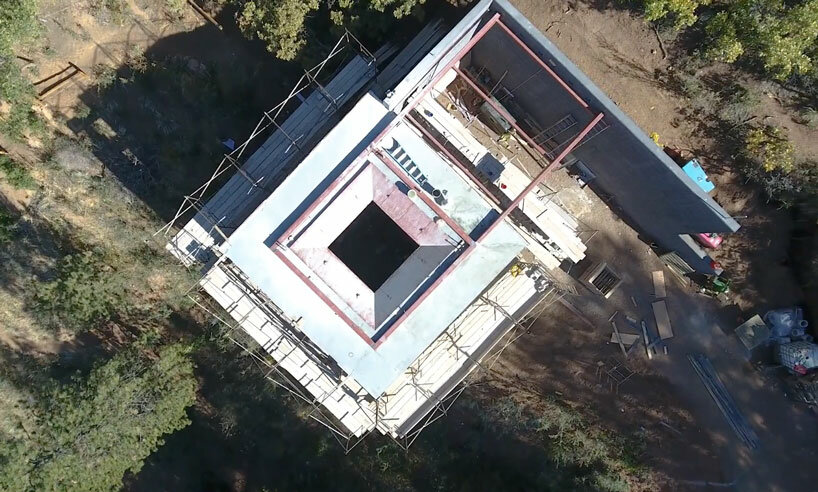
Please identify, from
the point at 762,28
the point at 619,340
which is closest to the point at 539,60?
the point at 762,28

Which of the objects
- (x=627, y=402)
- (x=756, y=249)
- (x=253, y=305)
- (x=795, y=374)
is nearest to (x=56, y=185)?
(x=253, y=305)

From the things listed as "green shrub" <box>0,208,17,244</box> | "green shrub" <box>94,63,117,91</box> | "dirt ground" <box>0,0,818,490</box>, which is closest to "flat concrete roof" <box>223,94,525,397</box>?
"dirt ground" <box>0,0,818,490</box>

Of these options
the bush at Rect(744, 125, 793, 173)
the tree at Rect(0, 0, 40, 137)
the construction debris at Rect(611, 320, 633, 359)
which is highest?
the bush at Rect(744, 125, 793, 173)

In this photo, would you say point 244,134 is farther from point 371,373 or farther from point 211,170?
point 371,373

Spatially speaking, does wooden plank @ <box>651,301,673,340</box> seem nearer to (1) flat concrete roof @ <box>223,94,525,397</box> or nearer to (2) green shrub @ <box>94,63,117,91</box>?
(1) flat concrete roof @ <box>223,94,525,397</box>

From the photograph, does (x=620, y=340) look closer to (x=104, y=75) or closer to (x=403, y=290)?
(x=403, y=290)

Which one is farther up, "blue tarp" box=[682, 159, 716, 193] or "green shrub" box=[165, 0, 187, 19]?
"blue tarp" box=[682, 159, 716, 193]

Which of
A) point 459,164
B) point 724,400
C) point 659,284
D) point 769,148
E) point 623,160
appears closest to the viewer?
point 623,160
